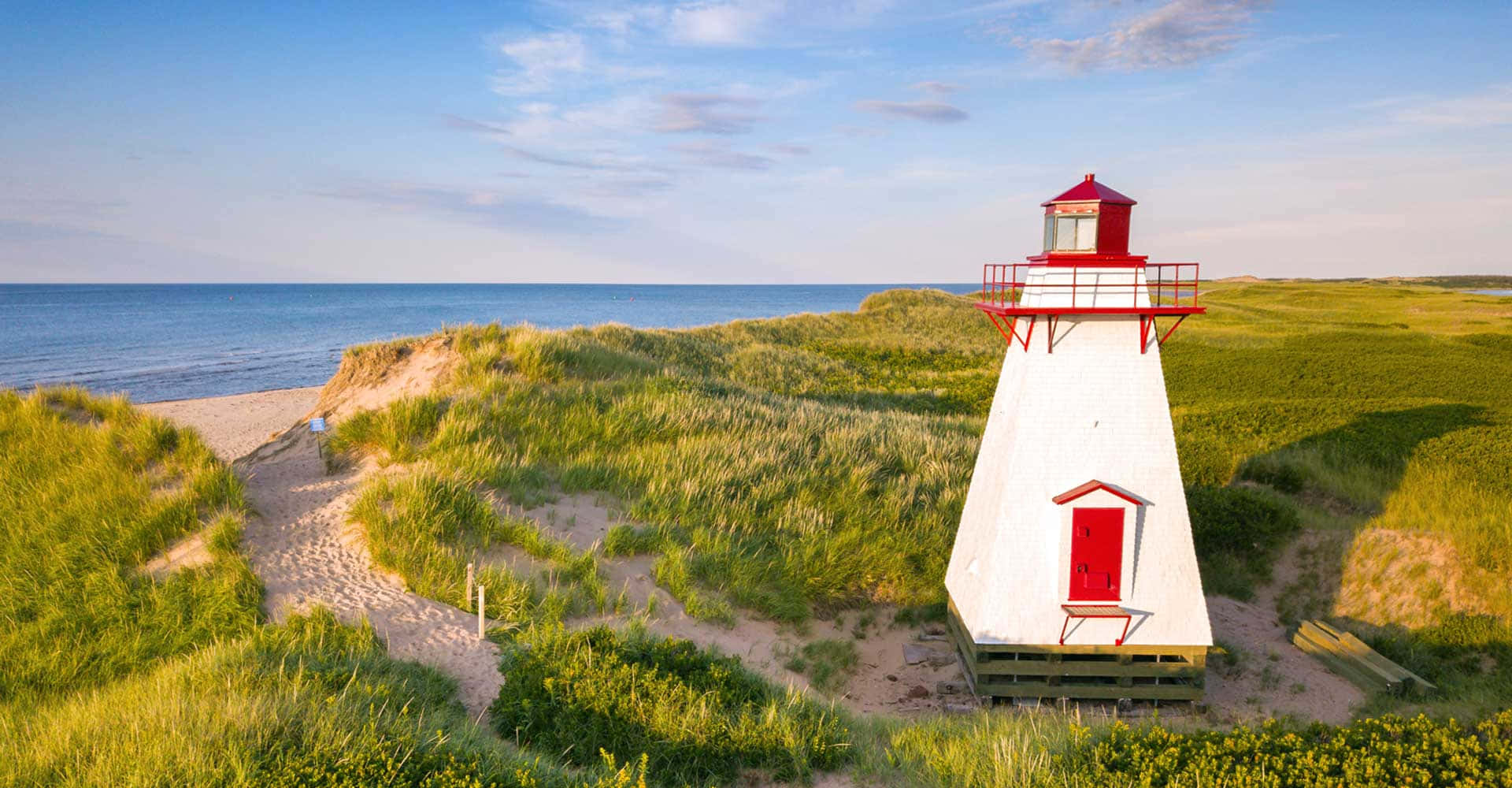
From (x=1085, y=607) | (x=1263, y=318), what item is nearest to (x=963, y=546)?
(x=1085, y=607)

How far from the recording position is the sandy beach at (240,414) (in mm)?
26062

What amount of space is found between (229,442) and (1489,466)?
33.3 meters

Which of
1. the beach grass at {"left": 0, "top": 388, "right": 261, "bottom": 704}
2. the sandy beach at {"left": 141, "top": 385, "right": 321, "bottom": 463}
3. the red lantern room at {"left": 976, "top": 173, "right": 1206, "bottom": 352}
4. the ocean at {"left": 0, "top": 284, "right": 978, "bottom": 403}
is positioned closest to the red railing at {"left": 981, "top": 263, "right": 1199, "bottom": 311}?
the red lantern room at {"left": 976, "top": 173, "right": 1206, "bottom": 352}

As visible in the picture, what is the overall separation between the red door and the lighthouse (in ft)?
0.05

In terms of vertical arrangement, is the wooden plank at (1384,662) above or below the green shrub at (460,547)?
below

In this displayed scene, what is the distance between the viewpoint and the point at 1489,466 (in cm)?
1527

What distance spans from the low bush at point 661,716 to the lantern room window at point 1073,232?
18.9 feet

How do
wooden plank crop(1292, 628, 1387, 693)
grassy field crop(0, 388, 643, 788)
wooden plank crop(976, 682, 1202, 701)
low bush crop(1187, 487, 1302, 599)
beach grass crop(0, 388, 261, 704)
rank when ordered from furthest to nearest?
low bush crop(1187, 487, 1302, 599)
wooden plank crop(1292, 628, 1387, 693)
wooden plank crop(976, 682, 1202, 701)
beach grass crop(0, 388, 261, 704)
grassy field crop(0, 388, 643, 788)

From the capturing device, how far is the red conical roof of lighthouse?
8.83 m

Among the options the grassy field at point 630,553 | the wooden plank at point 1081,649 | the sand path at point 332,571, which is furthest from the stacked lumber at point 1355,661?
the sand path at point 332,571

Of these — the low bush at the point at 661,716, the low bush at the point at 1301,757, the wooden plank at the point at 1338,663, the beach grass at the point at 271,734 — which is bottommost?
the wooden plank at the point at 1338,663

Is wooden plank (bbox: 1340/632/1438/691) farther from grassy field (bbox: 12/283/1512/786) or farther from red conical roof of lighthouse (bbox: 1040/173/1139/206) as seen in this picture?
red conical roof of lighthouse (bbox: 1040/173/1139/206)

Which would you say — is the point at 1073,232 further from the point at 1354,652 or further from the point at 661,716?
the point at 1354,652

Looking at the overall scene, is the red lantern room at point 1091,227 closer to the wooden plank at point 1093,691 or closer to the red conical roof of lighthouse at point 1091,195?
the red conical roof of lighthouse at point 1091,195
